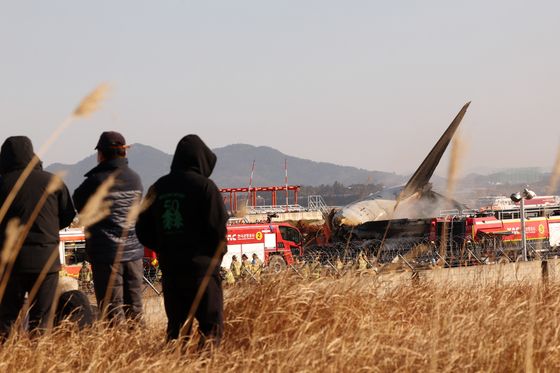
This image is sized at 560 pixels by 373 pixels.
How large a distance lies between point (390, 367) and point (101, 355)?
1765 millimetres

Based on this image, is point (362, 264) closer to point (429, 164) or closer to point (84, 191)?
point (84, 191)

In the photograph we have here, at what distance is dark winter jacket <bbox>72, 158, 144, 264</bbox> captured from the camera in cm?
653

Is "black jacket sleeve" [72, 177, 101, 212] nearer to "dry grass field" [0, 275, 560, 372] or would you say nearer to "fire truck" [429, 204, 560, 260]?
"dry grass field" [0, 275, 560, 372]

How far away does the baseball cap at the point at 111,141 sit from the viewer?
664cm

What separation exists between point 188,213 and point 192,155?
0.38m

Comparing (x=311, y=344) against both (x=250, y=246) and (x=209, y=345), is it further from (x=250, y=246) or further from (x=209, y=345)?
(x=250, y=246)

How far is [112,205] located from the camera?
657 cm

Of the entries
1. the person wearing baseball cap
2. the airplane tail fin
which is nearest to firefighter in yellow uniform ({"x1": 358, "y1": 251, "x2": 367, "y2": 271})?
the person wearing baseball cap

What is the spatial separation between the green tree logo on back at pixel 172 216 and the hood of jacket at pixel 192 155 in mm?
241

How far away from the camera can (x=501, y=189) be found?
5812cm

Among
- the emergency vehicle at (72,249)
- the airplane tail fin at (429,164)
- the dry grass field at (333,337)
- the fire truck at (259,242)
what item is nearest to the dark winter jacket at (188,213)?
the dry grass field at (333,337)

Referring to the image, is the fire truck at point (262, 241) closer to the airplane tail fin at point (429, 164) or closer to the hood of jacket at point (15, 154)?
the airplane tail fin at point (429, 164)

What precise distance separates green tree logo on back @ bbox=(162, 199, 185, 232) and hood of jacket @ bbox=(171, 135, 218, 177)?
0.24 m

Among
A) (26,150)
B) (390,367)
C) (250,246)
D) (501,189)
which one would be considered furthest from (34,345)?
(501,189)
